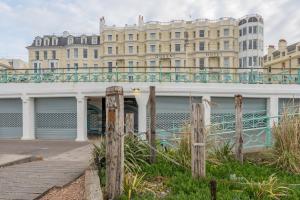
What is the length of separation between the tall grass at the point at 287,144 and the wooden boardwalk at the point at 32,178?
476 cm

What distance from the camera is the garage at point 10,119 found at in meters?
18.5

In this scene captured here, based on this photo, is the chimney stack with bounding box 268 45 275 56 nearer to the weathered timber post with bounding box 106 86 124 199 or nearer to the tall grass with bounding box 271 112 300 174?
the tall grass with bounding box 271 112 300 174

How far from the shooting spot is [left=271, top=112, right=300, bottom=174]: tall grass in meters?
6.14

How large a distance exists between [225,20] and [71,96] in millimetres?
41558

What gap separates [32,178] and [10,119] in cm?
1418

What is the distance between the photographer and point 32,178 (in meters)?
6.28

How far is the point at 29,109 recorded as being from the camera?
17.9m

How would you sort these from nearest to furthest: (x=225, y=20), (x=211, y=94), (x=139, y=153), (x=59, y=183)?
1. (x=59, y=183)
2. (x=139, y=153)
3. (x=211, y=94)
4. (x=225, y=20)

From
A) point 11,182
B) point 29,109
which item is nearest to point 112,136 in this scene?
point 11,182

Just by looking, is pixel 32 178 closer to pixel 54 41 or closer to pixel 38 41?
pixel 54 41

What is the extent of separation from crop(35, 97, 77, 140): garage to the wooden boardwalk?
10442mm

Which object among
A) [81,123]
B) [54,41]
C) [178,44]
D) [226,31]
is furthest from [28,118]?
[54,41]

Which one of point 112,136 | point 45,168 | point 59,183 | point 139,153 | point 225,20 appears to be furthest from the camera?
point 225,20

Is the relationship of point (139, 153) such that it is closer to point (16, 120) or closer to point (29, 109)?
point (29, 109)
